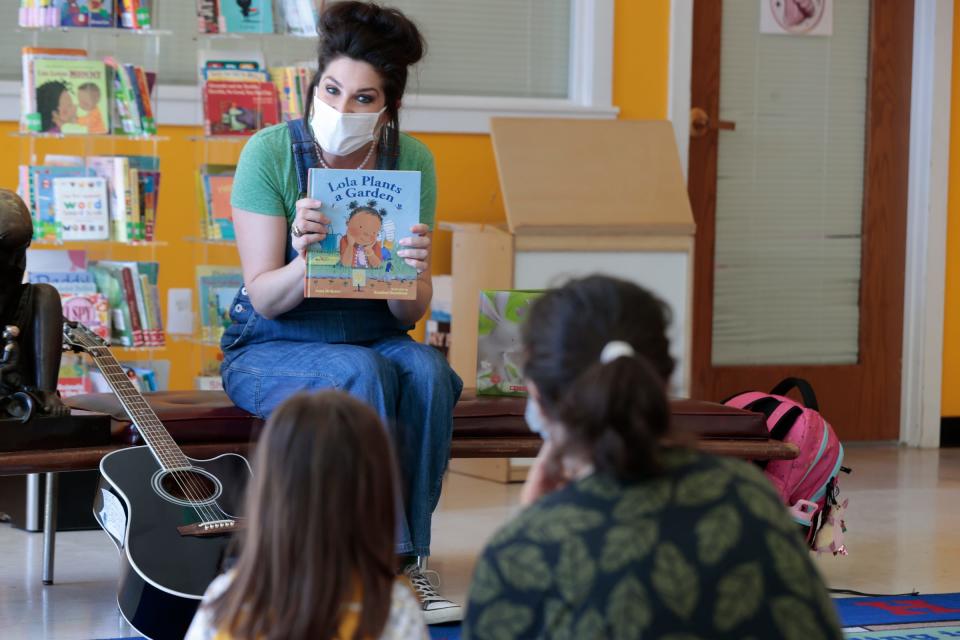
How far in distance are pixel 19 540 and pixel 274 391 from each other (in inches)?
38.9

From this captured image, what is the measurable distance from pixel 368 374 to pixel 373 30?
2.18ft

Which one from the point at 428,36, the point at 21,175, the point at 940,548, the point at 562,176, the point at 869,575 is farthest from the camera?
the point at 428,36

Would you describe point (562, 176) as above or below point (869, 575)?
above

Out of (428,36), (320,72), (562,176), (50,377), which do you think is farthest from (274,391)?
(428,36)

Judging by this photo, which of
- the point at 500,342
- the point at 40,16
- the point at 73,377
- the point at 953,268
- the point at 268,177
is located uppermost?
the point at 40,16

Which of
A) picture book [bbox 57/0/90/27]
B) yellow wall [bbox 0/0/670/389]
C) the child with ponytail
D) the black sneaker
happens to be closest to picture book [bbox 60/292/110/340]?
yellow wall [bbox 0/0/670/389]

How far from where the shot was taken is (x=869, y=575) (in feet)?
9.64

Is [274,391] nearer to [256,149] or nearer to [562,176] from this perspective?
[256,149]

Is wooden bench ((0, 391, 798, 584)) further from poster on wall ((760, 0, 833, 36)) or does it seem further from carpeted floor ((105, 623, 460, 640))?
poster on wall ((760, 0, 833, 36))

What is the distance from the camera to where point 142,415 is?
8.14 ft

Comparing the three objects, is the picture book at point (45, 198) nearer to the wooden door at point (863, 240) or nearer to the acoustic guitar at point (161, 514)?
the acoustic guitar at point (161, 514)

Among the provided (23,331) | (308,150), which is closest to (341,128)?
(308,150)

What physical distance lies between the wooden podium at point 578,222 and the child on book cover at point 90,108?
3.56 feet

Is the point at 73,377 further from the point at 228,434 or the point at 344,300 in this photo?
the point at 344,300
